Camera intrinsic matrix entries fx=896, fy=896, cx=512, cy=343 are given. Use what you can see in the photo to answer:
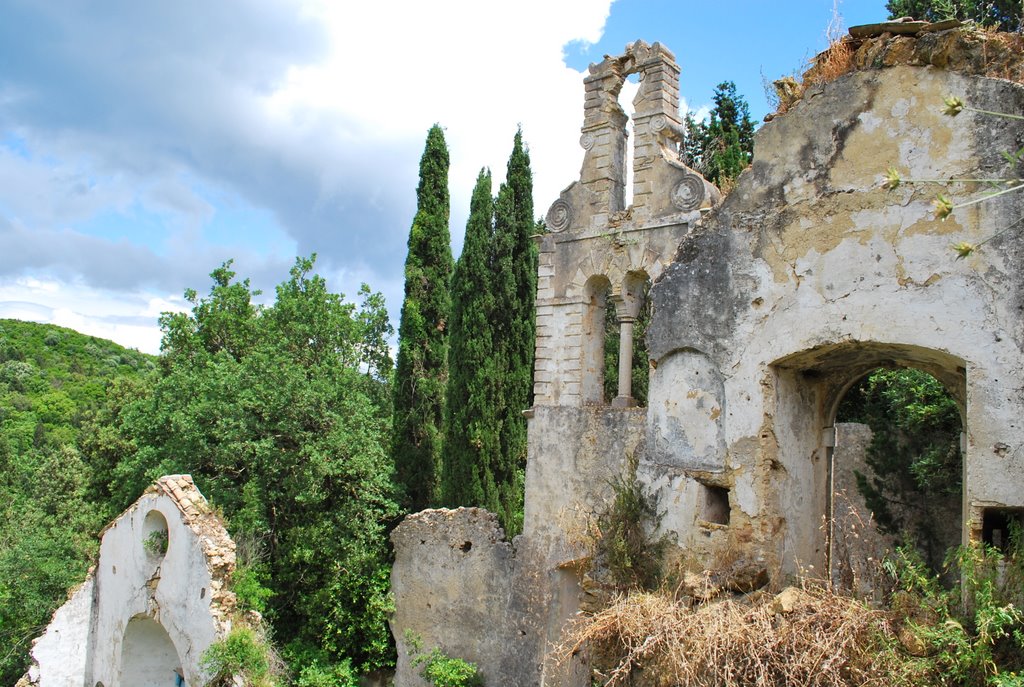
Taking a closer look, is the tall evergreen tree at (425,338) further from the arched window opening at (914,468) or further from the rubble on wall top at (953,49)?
the rubble on wall top at (953,49)

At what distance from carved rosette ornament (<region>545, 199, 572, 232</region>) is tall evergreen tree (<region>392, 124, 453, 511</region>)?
16.4 feet

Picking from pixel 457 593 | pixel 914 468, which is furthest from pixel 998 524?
pixel 457 593

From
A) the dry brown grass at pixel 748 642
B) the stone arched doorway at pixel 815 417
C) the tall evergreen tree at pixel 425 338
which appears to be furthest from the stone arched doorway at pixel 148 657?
the stone arched doorway at pixel 815 417

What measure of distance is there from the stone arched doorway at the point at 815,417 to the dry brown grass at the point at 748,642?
57cm

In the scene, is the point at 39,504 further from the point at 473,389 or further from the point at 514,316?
the point at 514,316

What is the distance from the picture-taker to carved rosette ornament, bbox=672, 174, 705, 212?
10.8 meters

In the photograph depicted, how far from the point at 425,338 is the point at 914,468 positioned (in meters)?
9.06

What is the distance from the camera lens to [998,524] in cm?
553

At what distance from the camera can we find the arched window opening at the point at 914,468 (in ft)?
34.7

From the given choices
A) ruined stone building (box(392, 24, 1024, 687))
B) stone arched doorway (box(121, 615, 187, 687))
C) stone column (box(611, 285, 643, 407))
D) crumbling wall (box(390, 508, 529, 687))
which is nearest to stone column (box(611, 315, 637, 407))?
stone column (box(611, 285, 643, 407))

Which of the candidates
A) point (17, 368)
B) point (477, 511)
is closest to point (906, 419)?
point (477, 511)

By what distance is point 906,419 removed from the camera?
36.2 ft

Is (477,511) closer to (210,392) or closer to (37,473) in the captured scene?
(210,392)

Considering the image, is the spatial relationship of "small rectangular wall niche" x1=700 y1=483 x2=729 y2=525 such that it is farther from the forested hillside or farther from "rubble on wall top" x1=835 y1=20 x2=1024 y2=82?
the forested hillside
